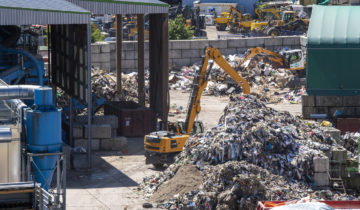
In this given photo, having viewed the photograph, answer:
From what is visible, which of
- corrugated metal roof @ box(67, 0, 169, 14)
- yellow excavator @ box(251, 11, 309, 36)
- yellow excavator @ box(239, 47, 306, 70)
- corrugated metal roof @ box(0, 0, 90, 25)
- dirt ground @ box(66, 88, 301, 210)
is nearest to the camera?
dirt ground @ box(66, 88, 301, 210)

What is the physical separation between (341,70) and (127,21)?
42991mm

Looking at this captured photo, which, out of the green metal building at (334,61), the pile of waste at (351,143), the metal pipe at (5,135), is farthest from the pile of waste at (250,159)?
the metal pipe at (5,135)

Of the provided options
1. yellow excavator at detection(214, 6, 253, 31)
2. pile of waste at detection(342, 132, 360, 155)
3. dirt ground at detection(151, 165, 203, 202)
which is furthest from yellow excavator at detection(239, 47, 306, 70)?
yellow excavator at detection(214, 6, 253, 31)

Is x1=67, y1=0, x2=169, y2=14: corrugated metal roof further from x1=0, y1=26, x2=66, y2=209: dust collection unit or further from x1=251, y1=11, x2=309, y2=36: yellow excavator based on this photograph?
x1=251, y1=11, x2=309, y2=36: yellow excavator

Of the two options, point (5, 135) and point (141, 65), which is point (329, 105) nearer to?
point (141, 65)

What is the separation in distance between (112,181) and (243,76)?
19.5 metres

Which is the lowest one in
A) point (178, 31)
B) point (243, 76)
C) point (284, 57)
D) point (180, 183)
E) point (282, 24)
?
point (180, 183)

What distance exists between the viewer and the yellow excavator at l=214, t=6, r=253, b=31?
67000 millimetres

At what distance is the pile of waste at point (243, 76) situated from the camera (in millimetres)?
39812

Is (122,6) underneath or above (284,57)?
above

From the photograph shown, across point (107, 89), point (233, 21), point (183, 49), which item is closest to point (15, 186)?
point (107, 89)

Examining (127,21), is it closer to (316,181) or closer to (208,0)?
(208,0)

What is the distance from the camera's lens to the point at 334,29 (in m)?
29.6

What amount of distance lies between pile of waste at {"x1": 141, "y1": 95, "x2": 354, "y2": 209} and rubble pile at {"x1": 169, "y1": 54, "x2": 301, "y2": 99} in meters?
15.3
